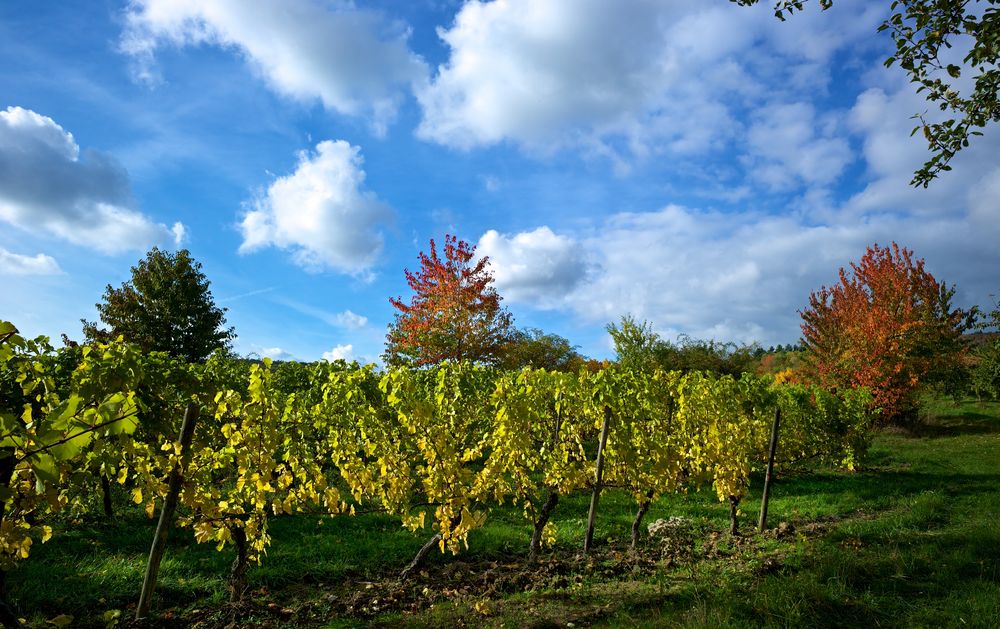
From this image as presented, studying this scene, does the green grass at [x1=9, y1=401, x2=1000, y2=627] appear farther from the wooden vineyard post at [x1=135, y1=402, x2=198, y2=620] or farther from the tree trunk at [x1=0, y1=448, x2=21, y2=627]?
the tree trunk at [x1=0, y1=448, x2=21, y2=627]

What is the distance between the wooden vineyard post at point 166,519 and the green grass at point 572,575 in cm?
68

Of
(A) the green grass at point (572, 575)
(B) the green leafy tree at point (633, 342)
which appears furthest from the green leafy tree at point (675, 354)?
(A) the green grass at point (572, 575)

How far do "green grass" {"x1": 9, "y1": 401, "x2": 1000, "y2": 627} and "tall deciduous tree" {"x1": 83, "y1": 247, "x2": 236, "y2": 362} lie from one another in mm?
19831

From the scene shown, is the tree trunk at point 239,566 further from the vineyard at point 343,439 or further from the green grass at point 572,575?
the green grass at point 572,575

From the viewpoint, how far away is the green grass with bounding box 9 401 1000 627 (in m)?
4.67

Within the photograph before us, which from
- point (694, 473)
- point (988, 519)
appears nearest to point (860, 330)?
point (988, 519)

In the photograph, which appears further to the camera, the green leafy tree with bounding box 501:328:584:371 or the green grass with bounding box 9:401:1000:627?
the green leafy tree with bounding box 501:328:584:371

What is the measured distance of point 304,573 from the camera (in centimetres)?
647

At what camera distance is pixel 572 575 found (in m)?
6.07

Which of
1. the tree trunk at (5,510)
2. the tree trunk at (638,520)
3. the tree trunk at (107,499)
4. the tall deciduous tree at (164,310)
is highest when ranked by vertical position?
the tall deciduous tree at (164,310)

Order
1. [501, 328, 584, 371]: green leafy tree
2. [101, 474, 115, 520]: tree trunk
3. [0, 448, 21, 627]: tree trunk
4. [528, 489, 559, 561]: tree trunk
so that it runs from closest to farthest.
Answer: [0, 448, 21, 627]: tree trunk < [528, 489, 559, 561]: tree trunk < [101, 474, 115, 520]: tree trunk < [501, 328, 584, 371]: green leafy tree

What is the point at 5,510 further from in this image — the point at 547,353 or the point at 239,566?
the point at 547,353

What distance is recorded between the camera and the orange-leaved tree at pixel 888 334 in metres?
22.0

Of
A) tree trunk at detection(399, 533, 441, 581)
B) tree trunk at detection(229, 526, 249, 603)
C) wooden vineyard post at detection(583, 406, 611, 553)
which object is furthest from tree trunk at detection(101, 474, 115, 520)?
wooden vineyard post at detection(583, 406, 611, 553)
